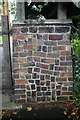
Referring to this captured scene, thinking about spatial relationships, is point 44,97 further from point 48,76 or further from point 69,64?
point 69,64

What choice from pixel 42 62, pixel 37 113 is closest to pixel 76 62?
pixel 42 62

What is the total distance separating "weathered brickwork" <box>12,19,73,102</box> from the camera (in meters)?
4.81

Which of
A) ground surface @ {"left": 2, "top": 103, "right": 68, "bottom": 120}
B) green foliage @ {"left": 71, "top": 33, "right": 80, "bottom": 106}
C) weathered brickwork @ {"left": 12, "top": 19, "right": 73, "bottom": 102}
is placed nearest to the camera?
ground surface @ {"left": 2, "top": 103, "right": 68, "bottom": 120}

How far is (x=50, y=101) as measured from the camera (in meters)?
5.07

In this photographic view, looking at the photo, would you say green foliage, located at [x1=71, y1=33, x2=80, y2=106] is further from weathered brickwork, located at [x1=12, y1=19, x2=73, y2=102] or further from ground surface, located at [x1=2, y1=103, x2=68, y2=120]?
ground surface, located at [x1=2, y1=103, x2=68, y2=120]

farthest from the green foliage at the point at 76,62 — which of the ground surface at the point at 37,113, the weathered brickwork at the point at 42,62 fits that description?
the ground surface at the point at 37,113

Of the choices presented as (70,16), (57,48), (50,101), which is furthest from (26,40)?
(70,16)

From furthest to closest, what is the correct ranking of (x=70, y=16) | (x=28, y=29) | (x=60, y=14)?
(x=70, y=16) < (x=60, y=14) < (x=28, y=29)

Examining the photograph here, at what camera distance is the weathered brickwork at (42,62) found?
15.8 feet

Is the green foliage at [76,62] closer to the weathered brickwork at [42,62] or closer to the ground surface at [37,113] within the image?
the weathered brickwork at [42,62]

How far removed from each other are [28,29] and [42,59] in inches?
23.0

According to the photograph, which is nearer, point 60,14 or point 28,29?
point 28,29

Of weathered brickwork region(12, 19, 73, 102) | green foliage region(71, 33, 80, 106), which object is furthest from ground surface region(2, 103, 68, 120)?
green foliage region(71, 33, 80, 106)

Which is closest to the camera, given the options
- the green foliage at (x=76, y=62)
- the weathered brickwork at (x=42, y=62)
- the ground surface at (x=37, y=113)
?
the ground surface at (x=37, y=113)
